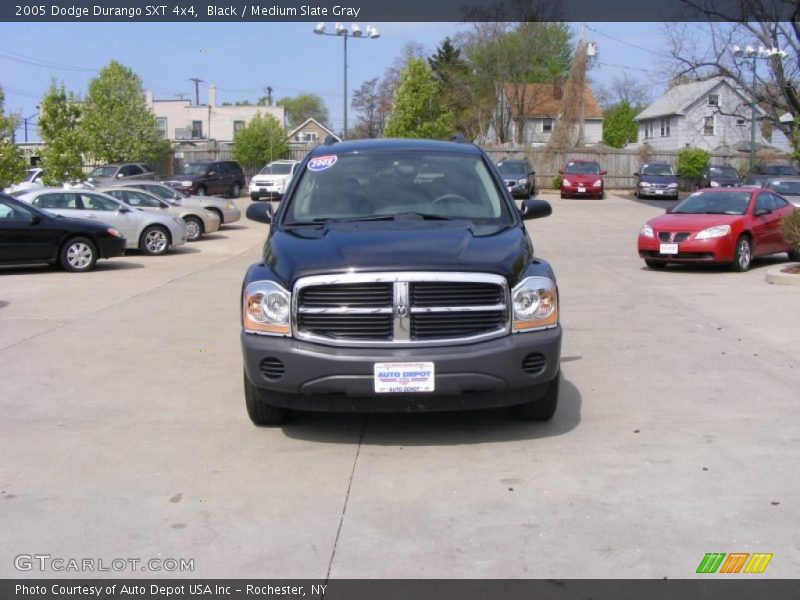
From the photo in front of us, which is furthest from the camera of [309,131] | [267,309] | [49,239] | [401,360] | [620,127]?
[309,131]

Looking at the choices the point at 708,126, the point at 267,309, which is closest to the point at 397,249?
the point at 267,309

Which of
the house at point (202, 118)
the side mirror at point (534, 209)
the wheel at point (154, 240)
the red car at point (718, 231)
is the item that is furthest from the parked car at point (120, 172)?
the house at point (202, 118)

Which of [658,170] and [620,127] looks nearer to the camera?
[658,170]

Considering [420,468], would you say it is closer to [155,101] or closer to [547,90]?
[547,90]

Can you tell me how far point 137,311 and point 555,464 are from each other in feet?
25.2

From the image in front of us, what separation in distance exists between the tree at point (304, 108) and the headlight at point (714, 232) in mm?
108612

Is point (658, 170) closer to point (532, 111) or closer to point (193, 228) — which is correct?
point (193, 228)

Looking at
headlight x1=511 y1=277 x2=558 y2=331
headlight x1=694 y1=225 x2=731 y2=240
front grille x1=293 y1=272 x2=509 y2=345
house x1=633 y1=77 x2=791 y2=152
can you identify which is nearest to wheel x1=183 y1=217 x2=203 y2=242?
headlight x1=694 y1=225 x2=731 y2=240

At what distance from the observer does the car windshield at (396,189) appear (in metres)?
6.96

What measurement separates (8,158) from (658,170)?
2860cm

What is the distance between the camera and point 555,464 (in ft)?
18.7

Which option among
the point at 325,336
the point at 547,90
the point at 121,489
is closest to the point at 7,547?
the point at 121,489

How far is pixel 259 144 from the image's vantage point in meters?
50.9

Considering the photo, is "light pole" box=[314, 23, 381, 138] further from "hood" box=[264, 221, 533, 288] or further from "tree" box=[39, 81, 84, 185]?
"hood" box=[264, 221, 533, 288]
